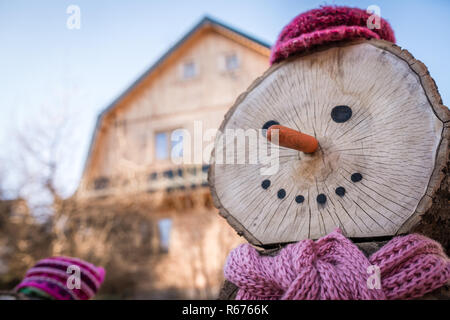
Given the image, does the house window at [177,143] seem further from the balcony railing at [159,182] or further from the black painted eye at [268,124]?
the black painted eye at [268,124]

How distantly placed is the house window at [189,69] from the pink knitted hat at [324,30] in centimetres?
659

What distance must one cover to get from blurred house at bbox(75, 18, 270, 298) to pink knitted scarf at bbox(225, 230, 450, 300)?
4588 mm

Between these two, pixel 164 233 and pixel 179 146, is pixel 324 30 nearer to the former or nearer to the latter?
pixel 179 146

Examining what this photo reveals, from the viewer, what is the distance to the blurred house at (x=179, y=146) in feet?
20.3

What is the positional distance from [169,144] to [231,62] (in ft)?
6.96

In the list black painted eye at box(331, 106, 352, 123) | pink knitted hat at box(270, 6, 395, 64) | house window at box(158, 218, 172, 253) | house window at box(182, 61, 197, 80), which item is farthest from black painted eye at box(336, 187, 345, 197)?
house window at box(182, 61, 197, 80)

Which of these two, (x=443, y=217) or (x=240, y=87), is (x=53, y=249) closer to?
(x=240, y=87)

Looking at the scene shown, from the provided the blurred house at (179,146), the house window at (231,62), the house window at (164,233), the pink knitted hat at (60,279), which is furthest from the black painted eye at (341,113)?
the house window at (231,62)

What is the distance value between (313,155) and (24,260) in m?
5.87

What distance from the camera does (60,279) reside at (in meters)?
1.68

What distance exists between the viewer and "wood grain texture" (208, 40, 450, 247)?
1118mm

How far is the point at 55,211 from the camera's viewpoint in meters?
5.62

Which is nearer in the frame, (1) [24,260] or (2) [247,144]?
(2) [247,144]
